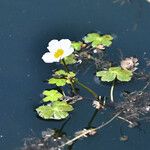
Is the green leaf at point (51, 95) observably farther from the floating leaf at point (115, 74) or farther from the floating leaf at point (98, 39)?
the floating leaf at point (98, 39)

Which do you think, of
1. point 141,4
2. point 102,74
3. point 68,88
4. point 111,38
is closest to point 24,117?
point 68,88

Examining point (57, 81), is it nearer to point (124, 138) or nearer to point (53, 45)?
point (53, 45)

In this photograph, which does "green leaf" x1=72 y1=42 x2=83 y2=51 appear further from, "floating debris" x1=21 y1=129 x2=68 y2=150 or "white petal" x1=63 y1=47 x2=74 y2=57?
"floating debris" x1=21 y1=129 x2=68 y2=150

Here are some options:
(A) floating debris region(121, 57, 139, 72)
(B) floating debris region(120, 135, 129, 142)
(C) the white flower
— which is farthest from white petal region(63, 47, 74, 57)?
(B) floating debris region(120, 135, 129, 142)

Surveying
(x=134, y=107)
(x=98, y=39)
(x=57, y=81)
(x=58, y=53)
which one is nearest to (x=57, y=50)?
(x=58, y=53)

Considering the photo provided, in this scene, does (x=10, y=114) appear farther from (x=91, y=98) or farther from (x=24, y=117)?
(x=91, y=98)
